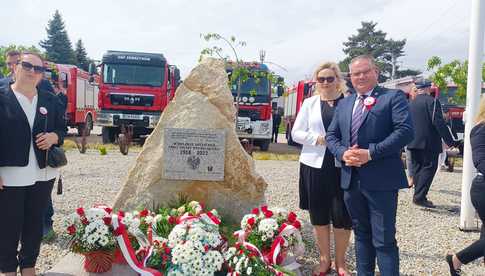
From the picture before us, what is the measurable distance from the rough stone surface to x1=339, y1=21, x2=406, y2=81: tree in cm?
5206

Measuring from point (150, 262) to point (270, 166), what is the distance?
7.61m

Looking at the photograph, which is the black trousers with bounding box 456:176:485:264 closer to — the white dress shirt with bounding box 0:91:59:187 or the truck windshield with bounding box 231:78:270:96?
the white dress shirt with bounding box 0:91:59:187

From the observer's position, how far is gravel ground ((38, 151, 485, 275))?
4070 millimetres

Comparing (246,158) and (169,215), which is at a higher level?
(246,158)

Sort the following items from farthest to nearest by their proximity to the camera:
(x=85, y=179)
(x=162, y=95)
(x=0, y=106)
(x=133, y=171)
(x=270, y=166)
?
(x=162, y=95) < (x=270, y=166) < (x=85, y=179) < (x=133, y=171) < (x=0, y=106)

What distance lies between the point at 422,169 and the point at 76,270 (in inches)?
197

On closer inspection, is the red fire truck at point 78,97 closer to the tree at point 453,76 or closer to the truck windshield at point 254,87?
the truck windshield at point 254,87

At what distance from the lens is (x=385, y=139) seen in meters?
2.87

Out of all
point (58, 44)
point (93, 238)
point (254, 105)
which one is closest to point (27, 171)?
point (93, 238)

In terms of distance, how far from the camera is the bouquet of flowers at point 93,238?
329 centimetres

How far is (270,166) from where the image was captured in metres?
10.7

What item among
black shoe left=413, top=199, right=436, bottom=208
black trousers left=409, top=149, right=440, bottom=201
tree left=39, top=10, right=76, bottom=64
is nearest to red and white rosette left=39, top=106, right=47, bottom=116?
black trousers left=409, top=149, right=440, bottom=201

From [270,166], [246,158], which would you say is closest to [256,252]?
[246,158]

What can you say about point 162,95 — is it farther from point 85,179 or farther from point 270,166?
point 85,179
